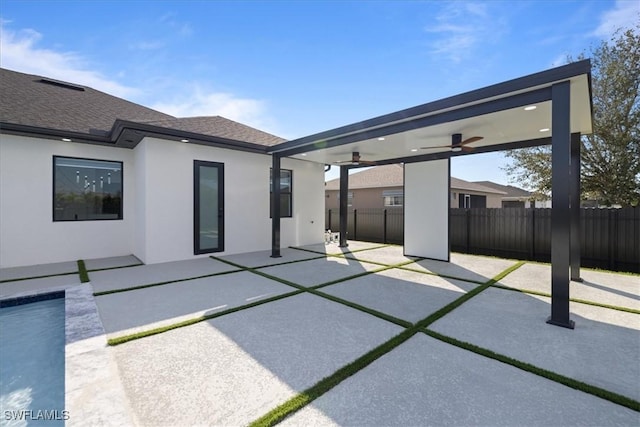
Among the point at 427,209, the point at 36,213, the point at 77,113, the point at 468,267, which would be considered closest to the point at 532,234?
the point at 468,267

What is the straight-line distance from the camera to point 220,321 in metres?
3.39

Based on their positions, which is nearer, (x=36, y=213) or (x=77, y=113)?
(x=36, y=213)

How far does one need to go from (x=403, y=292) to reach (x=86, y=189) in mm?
7627

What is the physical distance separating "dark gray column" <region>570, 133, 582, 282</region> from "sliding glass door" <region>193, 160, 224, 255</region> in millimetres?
7603

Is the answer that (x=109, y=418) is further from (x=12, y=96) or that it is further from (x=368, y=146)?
(x=12, y=96)

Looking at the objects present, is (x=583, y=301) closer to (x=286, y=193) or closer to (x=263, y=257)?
(x=263, y=257)

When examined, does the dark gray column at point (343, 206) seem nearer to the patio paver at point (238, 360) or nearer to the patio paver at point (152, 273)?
the patio paver at point (152, 273)

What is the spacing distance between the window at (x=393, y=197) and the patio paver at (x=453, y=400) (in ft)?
42.6

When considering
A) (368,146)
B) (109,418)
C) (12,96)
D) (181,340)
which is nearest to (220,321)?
(181,340)

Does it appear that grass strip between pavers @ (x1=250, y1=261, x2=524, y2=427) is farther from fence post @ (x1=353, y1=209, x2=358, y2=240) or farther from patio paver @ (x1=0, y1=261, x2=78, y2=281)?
fence post @ (x1=353, y1=209, x2=358, y2=240)

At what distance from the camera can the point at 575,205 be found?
17.0ft

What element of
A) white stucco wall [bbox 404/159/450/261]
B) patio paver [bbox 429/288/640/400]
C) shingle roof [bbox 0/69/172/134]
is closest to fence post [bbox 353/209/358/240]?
white stucco wall [bbox 404/159/450/261]

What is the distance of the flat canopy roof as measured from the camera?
352 cm

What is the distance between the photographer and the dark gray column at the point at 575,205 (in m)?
5.20
